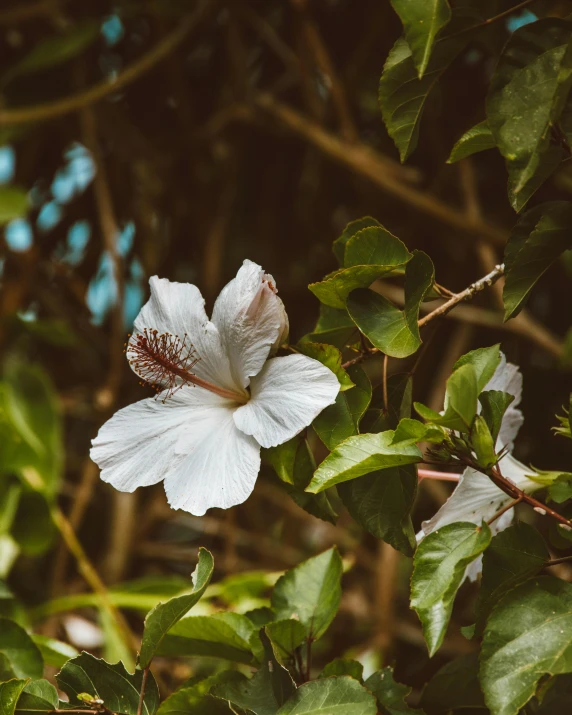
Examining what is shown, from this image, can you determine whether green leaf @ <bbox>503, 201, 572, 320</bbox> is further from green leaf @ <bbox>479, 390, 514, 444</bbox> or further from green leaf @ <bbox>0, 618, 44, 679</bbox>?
green leaf @ <bbox>0, 618, 44, 679</bbox>

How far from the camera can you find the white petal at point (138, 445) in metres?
0.47

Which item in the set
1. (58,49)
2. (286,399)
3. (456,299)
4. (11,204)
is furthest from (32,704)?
(58,49)

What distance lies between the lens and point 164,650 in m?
0.53

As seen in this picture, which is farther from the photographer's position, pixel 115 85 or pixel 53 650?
pixel 115 85

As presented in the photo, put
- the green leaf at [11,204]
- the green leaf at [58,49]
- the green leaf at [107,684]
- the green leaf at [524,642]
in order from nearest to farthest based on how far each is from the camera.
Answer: the green leaf at [524,642] → the green leaf at [107,684] → the green leaf at [11,204] → the green leaf at [58,49]

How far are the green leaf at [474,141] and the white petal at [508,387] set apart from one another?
145 mm

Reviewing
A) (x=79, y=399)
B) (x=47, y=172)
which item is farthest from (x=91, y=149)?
(x=79, y=399)

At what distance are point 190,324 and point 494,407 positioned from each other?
21 centimetres

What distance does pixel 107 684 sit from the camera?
0.47 metres

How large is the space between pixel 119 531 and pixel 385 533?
2.98ft

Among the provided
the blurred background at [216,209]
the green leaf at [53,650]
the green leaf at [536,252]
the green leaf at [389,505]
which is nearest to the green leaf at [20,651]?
the green leaf at [53,650]

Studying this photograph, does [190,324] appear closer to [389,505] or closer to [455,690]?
[389,505]

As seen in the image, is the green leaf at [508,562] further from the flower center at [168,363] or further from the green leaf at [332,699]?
the flower center at [168,363]

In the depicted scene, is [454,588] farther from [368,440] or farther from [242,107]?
[242,107]
